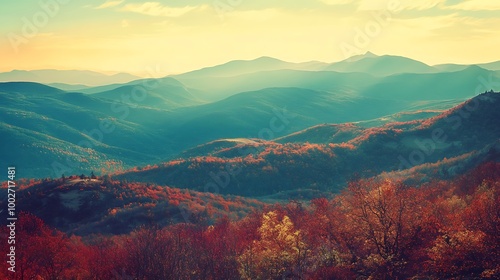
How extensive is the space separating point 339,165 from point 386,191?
121m

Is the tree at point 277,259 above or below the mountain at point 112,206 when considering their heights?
above

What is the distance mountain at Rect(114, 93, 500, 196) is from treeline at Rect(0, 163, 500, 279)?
95.9 m

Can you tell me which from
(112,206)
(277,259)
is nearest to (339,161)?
(112,206)

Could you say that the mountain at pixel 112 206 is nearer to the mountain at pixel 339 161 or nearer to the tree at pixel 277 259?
the tree at pixel 277 259

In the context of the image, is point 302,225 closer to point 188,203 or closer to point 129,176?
point 188,203

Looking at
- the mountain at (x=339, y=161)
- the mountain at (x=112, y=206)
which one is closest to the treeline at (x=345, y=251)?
the mountain at (x=112, y=206)

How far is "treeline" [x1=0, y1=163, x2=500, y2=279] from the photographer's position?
36562mm

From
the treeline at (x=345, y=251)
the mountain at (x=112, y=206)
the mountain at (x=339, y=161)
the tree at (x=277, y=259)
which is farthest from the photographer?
the mountain at (x=339, y=161)

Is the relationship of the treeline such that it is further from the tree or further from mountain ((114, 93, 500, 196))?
mountain ((114, 93, 500, 196))

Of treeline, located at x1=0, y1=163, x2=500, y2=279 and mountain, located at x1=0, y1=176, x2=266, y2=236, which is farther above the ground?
treeline, located at x1=0, y1=163, x2=500, y2=279

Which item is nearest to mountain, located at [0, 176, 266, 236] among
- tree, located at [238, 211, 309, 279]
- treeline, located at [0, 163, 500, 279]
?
treeline, located at [0, 163, 500, 279]

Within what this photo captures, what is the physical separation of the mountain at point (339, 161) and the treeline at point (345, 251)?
95.9 meters

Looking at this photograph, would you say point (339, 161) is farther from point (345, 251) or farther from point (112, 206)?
point (345, 251)

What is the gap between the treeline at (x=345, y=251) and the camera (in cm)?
3656
